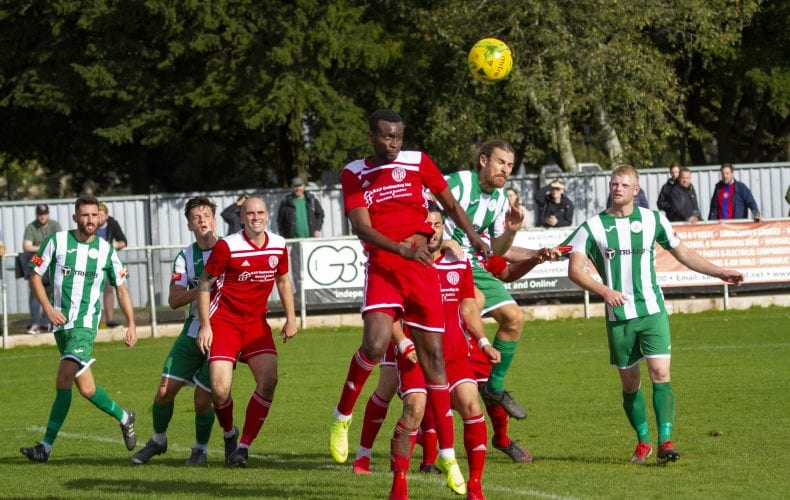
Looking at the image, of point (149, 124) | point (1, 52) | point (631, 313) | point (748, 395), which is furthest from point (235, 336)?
point (1, 52)

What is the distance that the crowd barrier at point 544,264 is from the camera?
19844 millimetres

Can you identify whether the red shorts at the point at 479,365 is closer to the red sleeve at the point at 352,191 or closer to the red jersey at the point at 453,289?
the red jersey at the point at 453,289

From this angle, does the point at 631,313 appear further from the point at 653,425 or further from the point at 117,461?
the point at 117,461

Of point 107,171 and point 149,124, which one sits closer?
point 149,124

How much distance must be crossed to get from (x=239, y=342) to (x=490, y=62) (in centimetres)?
564

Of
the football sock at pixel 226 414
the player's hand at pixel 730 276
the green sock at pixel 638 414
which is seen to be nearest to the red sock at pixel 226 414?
the football sock at pixel 226 414

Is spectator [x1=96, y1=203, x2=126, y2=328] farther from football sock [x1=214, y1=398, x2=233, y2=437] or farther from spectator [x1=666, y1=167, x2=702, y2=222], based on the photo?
football sock [x1=214, y1=398, x2=233, y2=437]

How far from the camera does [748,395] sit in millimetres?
12023

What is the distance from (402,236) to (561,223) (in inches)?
547

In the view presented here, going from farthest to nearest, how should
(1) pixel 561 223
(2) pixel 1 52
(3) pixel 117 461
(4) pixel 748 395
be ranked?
(2) pixel 1 52
(1) pixel 561 223
(4) pixel 748 395
(3) pixel 117 461

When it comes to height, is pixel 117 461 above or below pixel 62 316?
below

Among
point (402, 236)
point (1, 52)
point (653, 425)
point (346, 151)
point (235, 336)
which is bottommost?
point (653, 425)

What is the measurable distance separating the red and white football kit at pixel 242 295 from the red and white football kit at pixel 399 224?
5.80 feet

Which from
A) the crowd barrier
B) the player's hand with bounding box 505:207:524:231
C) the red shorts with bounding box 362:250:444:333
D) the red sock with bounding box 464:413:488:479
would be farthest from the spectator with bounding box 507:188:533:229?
the crowd barrier
